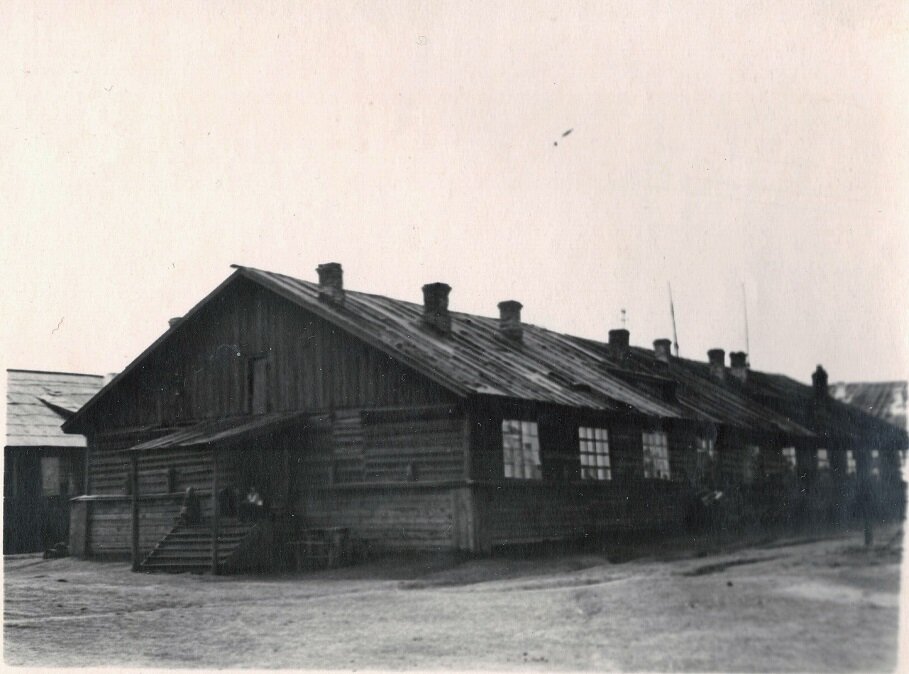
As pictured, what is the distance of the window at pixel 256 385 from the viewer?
25281mm

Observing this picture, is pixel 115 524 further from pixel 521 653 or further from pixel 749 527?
pixel 521 653

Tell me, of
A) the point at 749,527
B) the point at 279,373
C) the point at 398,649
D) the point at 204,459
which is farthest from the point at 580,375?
the point at 398,649

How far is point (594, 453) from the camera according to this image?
2495cm

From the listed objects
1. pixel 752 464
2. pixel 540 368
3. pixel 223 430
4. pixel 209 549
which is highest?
pixel 540 368

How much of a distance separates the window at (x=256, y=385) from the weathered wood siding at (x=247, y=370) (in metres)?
0.06

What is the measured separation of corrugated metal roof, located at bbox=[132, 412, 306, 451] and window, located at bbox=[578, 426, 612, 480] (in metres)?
6.35

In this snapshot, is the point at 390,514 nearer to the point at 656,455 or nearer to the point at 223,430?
the point at 223,430

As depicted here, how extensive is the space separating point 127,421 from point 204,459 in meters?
3.12

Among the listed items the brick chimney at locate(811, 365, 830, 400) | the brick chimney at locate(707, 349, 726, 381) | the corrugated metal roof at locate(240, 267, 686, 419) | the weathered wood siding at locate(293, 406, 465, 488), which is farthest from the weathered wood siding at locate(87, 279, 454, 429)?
the brick chimney at locate(707, 349, 726, 381)

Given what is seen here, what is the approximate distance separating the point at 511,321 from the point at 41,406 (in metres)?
17.3

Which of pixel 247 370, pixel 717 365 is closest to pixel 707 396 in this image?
pixel 717 365

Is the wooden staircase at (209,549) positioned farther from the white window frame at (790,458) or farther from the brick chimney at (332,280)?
the white window frame at (790,458)

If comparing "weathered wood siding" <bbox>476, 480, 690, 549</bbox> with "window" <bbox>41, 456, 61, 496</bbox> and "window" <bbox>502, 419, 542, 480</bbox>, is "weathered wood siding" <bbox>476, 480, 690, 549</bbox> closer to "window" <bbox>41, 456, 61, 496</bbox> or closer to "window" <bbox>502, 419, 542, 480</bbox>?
"window" <bbox>502, 419, 542, 480</bbox>

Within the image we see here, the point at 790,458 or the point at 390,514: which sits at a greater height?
the point at 790,458
